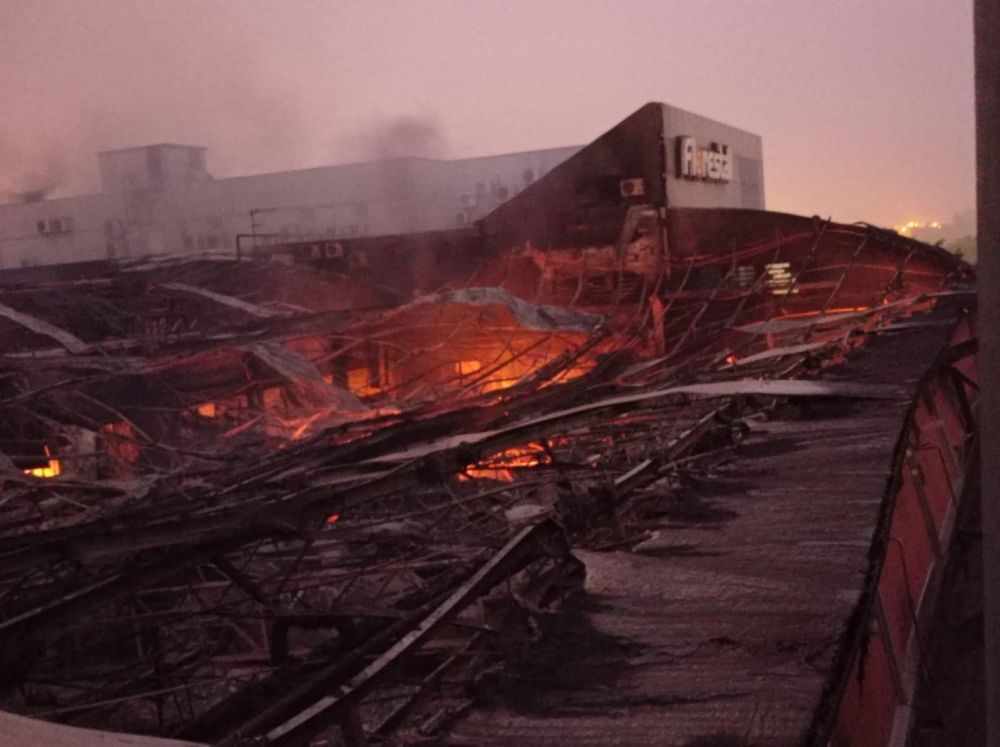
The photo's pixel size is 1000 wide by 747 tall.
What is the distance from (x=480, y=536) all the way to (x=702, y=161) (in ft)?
52.4

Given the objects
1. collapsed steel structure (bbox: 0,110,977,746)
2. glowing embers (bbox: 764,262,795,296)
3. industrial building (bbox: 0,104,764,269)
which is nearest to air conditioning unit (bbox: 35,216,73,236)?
industrial building (bbox: 0,104,764,269)

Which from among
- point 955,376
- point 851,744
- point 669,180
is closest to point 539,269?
point 669,180

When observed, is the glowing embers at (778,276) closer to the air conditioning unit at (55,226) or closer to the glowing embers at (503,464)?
the glowing embers at (503,464)

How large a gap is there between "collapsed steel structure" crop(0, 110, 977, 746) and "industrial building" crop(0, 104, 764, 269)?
20.2 m

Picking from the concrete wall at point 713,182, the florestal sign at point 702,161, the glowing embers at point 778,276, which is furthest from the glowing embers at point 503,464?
the florestal sign at point 702,161

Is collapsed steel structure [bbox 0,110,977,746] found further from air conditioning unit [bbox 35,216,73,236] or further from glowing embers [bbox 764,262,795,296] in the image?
air conditioning unit [bbox 35,216,73,236]

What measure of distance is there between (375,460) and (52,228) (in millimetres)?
31917

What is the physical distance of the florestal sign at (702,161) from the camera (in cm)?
1839

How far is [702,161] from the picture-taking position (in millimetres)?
19516

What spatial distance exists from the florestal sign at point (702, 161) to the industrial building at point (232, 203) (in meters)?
9.86

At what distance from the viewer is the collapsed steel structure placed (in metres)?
2.52

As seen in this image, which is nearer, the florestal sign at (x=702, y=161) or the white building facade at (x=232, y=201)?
the florestal sign at (x=702, y=161)

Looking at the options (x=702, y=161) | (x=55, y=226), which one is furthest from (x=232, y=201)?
(x=702, y=161)

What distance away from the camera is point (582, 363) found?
Answer: 10.9 meters
